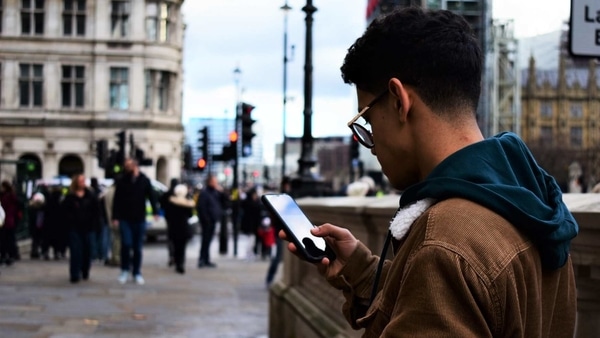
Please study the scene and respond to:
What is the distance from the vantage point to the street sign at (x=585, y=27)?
4.24 metres

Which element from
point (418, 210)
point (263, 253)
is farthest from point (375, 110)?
point (263, 253)

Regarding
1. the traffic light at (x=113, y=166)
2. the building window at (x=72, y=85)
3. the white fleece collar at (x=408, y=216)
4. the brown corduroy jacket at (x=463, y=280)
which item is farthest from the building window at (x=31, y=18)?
the brown corduroy jacket at (x=463, y=280)

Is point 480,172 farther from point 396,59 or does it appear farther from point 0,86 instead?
point 0,86

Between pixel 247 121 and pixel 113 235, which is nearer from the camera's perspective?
pixel 113 235

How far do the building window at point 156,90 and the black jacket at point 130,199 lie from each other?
4387 cm

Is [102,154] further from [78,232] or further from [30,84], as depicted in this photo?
[30,84]

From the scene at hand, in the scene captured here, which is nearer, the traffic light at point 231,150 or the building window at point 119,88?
the traffic light at point 231,150

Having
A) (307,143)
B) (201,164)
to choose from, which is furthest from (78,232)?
(201,164)

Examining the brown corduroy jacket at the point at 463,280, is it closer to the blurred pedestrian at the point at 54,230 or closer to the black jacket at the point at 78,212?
the black jacket at the point at 78,212

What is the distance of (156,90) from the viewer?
2313 inches

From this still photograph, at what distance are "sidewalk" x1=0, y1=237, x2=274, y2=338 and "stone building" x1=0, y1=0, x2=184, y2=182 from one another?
37165 millimetres

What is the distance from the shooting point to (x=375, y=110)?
6.79ft

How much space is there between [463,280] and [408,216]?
0.94ft

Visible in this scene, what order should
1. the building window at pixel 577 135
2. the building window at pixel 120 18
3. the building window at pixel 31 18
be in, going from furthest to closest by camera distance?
the building window at pixel 577 135 → the building window at pixel 120 18 → the building window at pixel 31 18
